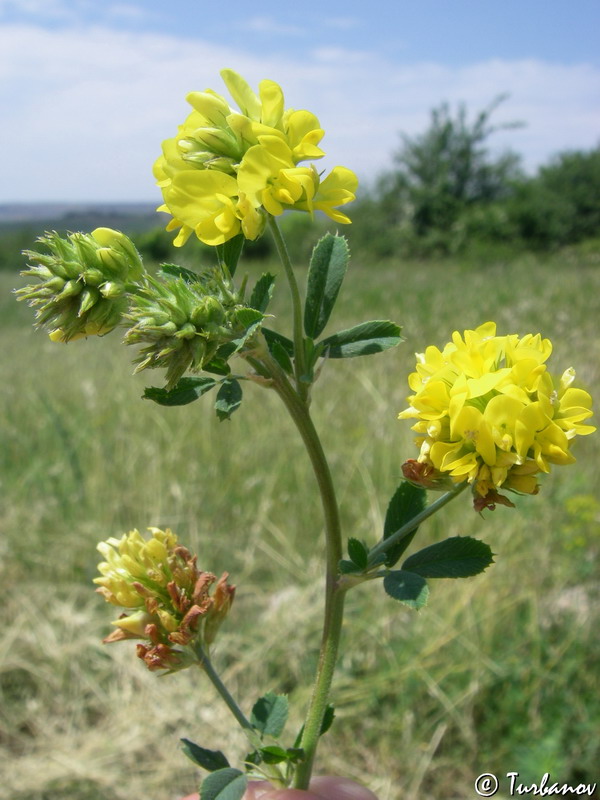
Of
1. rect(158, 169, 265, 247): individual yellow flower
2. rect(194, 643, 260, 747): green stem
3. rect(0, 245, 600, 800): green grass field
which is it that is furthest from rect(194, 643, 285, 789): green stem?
rect(0, 245, 600, 800): green grass field

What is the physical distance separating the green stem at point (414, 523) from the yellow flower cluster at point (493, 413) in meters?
0.03

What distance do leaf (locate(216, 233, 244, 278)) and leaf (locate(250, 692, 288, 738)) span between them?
26.1 inches

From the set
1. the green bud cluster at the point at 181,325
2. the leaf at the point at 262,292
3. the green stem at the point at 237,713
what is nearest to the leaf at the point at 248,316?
the green bud cluster at the point at 181,325

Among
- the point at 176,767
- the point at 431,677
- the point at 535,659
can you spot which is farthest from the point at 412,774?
the point at 176,767

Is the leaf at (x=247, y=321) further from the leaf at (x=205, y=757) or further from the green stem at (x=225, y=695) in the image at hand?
the leaf at (x=205, y=757)

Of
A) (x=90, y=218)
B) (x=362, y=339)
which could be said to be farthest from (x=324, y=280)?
(x=90, y=218)

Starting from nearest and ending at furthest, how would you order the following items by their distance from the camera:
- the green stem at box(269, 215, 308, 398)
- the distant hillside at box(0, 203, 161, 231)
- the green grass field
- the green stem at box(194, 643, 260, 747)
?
the green stem at box(269, 215, 308, 398), the green stem at box(194, 643, 260, 747), the distant hillside at box(0, 203, 161, 231), the green grass field

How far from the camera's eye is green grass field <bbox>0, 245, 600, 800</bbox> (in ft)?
7.73

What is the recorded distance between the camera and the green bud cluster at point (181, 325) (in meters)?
0.76

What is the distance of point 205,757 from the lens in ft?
3.30

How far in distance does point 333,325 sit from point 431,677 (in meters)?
4.70

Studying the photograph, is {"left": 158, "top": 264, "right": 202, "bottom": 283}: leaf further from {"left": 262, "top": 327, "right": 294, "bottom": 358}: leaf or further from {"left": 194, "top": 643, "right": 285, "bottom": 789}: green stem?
{"left": 194, "top": 643, "right": 285, "bottom": 789}: green stem

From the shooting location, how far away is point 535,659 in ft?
7.97

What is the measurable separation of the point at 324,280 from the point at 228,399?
0.24 metres
